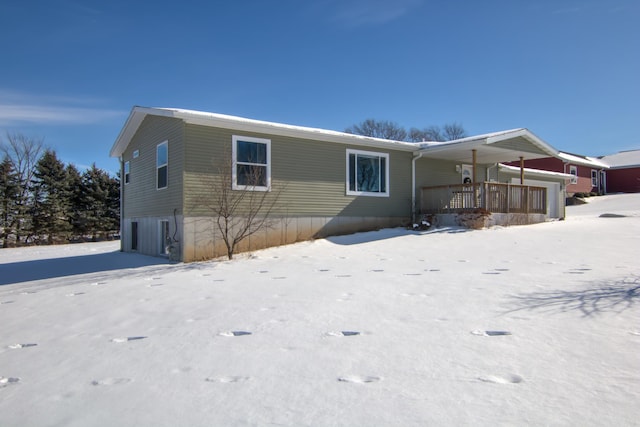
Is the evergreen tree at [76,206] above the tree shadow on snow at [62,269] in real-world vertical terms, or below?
above

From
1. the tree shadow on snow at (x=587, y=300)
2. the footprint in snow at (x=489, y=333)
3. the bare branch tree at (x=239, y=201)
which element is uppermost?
the bare branch tree at (x=239, y=201)

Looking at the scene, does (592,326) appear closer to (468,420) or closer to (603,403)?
(603,403)

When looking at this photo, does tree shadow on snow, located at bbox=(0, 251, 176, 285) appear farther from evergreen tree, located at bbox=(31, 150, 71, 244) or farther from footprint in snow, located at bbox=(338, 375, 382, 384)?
evergreen tree, located at bbox=(31, 150, 71, 244)

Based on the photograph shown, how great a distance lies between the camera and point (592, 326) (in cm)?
382

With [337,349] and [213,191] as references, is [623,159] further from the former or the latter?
[337,349]

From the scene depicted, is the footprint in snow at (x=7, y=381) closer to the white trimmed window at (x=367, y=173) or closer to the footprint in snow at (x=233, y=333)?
the footprint in snow at (x=233, y=333)

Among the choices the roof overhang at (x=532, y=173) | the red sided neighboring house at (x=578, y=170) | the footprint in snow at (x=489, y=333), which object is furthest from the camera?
the red sided neighboring house at (x=578, y=170)

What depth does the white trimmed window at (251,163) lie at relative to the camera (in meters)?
11.4

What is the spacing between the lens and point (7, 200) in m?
23.4

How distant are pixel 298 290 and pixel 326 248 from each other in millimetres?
5146

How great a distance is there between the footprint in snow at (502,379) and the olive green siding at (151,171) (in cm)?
922

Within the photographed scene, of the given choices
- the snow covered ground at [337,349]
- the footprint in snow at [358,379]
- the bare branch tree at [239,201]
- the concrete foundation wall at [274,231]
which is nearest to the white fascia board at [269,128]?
the bare branch tree at [239,201]

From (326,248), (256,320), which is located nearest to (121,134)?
(326,248)

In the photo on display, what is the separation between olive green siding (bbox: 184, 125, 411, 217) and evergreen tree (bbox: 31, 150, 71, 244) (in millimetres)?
18462
